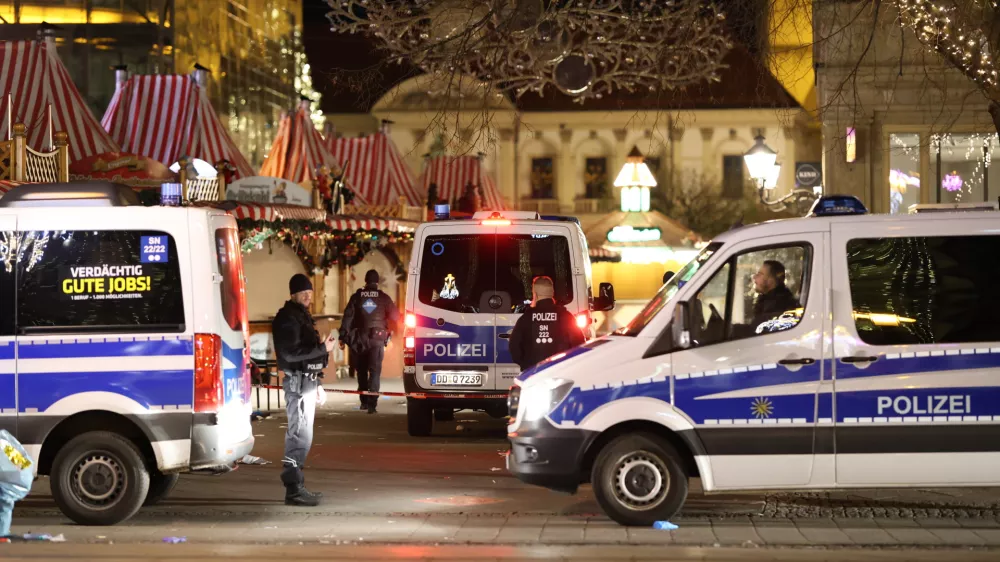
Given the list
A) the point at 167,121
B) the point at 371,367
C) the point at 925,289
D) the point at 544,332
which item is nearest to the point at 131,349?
the point at 544,332

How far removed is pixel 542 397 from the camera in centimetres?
1043

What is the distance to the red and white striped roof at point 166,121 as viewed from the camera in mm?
28094

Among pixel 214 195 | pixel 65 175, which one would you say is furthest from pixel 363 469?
pixel 214 195

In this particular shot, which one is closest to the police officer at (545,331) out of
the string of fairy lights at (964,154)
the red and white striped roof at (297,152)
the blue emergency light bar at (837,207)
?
the blue emergency light bar at (837,207)

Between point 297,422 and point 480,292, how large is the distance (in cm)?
520

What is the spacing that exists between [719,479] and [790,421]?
1.99ft

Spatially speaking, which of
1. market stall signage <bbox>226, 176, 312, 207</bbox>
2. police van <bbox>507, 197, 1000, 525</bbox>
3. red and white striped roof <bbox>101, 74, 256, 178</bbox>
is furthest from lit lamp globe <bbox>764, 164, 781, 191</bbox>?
police van <bbox>507, 197, 1000, 525</bbox>

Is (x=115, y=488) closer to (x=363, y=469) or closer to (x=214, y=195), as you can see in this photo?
(x=363, y=469)

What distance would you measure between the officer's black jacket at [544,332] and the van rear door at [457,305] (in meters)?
2.65

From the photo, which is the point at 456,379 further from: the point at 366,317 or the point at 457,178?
the point at 457,178

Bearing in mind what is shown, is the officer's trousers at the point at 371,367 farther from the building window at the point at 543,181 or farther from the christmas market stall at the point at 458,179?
the building window at the point at 543,181

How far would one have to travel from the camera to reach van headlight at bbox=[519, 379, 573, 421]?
33.9ft

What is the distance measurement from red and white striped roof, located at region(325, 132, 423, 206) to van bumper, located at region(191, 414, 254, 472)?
28.5 m

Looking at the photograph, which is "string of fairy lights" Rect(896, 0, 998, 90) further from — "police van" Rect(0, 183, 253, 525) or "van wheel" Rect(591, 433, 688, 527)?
"police van" Rect(0, 183, 253, 525)
